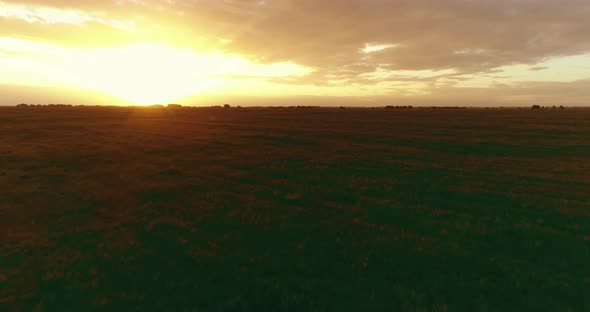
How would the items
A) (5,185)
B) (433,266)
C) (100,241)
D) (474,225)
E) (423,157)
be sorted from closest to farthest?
1. (433,266)
2. (100,241)
3. (474,225)
4. (5,185)
5. (423,157)

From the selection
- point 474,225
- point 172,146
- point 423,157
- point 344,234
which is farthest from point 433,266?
point 172,146

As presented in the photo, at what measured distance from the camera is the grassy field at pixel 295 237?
19.9 ft

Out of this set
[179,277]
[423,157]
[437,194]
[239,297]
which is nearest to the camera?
[239,297]

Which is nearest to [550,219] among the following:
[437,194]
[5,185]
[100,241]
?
[437,194]

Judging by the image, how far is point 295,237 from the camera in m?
8.75

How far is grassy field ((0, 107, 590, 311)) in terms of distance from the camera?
608cm

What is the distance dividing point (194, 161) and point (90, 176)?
637 cm

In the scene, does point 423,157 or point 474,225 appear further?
point 423,157

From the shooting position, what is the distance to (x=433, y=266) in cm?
718

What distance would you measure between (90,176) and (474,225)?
63.8ft

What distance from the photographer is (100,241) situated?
8.43 metres

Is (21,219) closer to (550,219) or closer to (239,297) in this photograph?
(239,297)

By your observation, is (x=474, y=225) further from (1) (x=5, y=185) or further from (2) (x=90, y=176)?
(1) (x=5, y=185)

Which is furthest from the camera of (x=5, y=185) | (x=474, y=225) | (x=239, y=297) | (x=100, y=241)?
(x=5, y=185)
